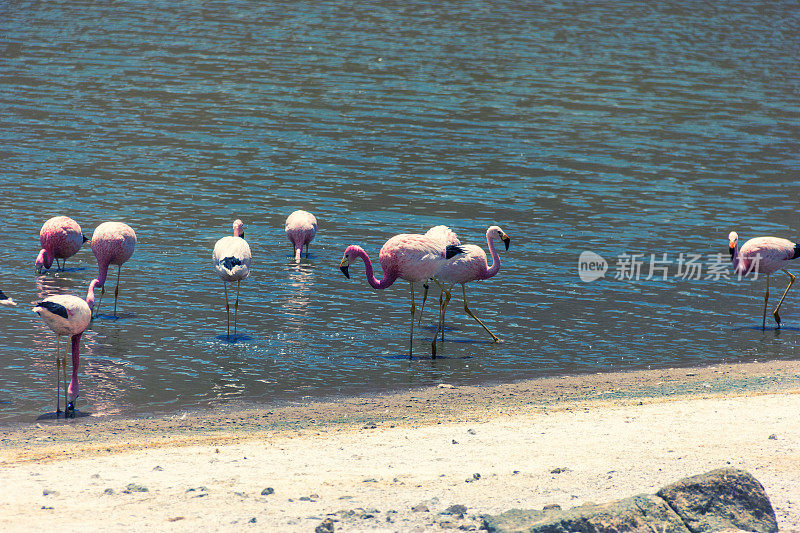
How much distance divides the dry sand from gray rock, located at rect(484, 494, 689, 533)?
0.41 metres

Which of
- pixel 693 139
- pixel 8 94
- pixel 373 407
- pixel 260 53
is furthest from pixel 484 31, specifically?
pixel 373 407

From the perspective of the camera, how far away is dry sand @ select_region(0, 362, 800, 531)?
7973 mm

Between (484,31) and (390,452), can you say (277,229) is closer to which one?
(390,452)

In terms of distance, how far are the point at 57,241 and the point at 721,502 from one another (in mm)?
12254

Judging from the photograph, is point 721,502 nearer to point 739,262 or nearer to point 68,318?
point 68,318

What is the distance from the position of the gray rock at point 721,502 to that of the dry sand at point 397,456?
0.27m

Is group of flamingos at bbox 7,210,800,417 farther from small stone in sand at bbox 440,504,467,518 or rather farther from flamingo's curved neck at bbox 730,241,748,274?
small stone in sand at bbox 440,504,467,518

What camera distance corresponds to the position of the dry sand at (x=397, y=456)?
7.97m

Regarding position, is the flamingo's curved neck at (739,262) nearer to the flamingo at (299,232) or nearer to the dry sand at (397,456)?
the dry sand at (397,456)

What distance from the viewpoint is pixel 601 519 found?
719 centimetres

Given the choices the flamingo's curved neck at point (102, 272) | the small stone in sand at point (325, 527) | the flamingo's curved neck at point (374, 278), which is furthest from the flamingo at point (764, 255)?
the small stone in sand at point (325, 527)

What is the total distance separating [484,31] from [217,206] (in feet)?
119

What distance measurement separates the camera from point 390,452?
31.9 feet

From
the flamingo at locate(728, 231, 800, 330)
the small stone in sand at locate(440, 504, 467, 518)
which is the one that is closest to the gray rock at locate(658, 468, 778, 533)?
the small stone in sand at locate(440, 504, 467, 518)
